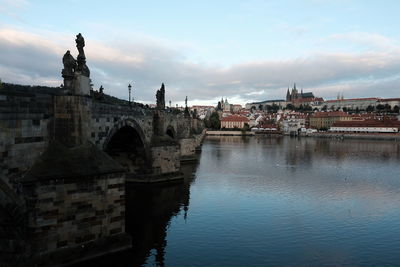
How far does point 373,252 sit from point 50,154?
14.6 metres

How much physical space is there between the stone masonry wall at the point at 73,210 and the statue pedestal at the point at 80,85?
387 cm

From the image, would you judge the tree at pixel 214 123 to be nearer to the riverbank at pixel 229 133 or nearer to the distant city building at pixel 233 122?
the riverbank at pixel 229 133

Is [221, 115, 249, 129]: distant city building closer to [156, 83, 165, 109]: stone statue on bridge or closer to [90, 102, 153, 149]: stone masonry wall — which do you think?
[156, 83, 165, 109]: stone statue on bridge

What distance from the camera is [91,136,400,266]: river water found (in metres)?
15.4

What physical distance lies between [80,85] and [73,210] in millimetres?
5447

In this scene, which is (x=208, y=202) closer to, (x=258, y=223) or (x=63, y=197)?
(x=258, y=223)

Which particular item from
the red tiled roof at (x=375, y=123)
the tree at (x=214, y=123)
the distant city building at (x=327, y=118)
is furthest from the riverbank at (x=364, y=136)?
the tree at (x=214, y=123)

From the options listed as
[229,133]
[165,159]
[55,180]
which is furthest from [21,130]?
[229,133]

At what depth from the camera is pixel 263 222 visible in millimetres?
20359

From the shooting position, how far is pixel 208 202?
2511 centimetres

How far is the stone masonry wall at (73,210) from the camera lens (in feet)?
39.6

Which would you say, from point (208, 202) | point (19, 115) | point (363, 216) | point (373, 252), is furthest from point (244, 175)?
point (19, 115)

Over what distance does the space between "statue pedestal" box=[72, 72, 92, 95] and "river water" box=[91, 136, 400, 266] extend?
23.1 ft

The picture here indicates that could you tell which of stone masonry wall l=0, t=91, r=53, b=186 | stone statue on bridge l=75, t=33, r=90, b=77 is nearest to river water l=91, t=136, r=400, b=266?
stone masonry wall l=0, t=91, r=53, b=186
